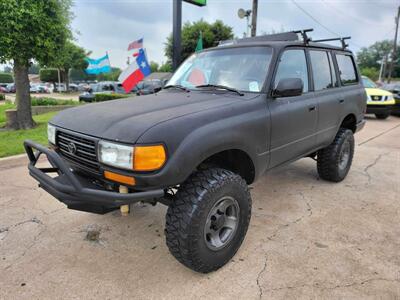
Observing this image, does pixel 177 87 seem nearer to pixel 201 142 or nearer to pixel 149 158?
pixel 201 142

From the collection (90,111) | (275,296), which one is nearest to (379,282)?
(275,296)

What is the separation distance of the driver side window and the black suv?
0.4 inches

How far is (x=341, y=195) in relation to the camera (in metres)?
4.01

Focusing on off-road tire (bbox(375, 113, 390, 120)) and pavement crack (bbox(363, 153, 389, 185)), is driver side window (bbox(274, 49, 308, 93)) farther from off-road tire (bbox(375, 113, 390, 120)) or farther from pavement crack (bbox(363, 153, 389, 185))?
off-road tire (bbox(375, 113, 390, 120))

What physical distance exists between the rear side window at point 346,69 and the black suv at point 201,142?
661mm

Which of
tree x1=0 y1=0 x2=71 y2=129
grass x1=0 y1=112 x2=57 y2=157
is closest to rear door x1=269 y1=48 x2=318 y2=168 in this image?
grass x1=0 y1=112 x2=57 y2=157

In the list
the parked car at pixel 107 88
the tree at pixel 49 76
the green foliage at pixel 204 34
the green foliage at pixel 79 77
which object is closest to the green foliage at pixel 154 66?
the green foliage at pixel 79 77

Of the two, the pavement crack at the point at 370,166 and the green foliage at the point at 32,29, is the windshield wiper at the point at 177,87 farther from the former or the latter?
the green foliage at the point at 32,29

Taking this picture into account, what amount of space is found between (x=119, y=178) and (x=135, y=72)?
26.3 feet

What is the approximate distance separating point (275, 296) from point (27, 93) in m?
8.38

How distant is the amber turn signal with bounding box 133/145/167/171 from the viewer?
6.38 ft

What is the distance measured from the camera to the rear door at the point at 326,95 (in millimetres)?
3609

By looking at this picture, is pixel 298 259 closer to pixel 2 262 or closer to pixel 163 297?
pixel 163 297

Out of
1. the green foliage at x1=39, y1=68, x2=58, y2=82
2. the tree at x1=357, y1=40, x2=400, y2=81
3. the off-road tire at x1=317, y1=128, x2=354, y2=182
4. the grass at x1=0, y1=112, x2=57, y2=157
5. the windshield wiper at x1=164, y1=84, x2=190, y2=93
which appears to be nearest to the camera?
the windshield wiper at x1=164, y1=84, x2=190, y2=93
